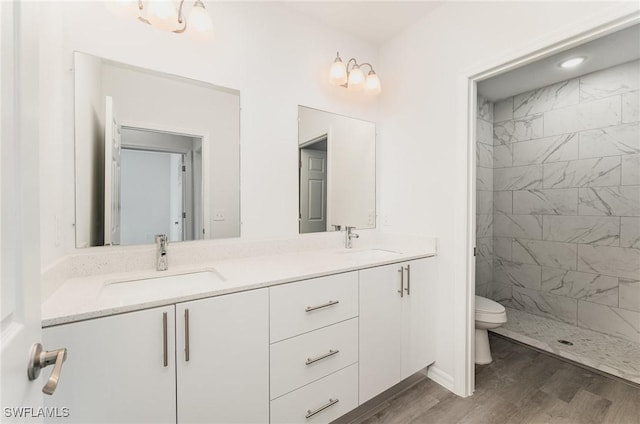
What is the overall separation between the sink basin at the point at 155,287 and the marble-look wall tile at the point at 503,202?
3.23 metres

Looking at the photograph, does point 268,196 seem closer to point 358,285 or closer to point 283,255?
point 283,255

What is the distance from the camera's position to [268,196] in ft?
6.17

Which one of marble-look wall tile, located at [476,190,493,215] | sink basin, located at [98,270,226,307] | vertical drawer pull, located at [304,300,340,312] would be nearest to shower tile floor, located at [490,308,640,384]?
marble-look wall tile, located at [476,190,493,215]

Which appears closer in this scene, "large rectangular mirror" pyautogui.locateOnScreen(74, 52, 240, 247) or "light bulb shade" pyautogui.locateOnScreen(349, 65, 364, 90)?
"large rectangular mirror" pyautogui.locateOnScreen(74, 52, 240, 247)

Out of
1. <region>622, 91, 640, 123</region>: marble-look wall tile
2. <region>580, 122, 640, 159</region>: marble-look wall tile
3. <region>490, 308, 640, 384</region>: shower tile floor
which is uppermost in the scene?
<region>622, 91, 640, 123</region>: marble-look wall tile

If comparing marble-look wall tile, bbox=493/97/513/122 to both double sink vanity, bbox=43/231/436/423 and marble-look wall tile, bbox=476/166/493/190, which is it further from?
double sink vanity, bbox=43/231/436/423

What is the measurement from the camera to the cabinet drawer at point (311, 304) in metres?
1.27

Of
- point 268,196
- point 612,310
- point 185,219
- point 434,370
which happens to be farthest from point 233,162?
point 612,310

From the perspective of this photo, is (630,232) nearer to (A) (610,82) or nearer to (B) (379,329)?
(A) (610,82)

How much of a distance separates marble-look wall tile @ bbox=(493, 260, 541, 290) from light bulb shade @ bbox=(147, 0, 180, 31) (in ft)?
12.3

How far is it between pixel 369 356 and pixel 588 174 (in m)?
2.72

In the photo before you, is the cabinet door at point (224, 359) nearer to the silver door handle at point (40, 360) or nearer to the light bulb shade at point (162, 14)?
the silver door handle at point (40, 360)

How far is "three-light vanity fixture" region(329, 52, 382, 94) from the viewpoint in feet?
6.70

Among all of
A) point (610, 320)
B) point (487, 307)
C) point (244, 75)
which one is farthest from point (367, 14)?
point (610, 320)
